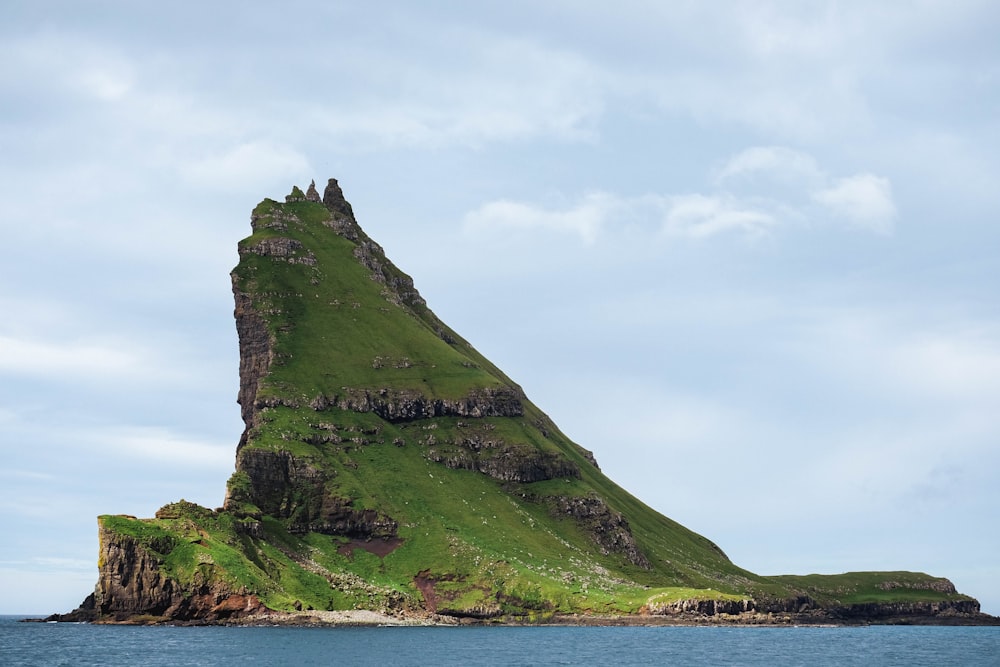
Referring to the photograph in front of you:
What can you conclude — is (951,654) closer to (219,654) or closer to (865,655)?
(865,655)

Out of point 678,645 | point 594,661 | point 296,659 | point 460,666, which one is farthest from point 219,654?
point 678,645

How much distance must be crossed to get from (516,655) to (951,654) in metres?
85.0

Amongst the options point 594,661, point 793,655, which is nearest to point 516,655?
point 594,661

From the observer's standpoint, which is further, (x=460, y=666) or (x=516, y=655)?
(x=516, y=655)

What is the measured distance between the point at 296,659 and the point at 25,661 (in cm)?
3754

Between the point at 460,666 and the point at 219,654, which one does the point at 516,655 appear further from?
the point at 219,654

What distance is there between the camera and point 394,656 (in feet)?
504

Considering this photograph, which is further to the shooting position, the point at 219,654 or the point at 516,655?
the point at 516,655

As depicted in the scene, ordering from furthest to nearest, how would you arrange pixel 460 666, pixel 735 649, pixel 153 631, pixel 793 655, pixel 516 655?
pixel 153 631
pixel 735 649
pixel 793 655
pixel 516 655
pixel 460 666

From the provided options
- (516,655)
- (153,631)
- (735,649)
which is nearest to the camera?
(516,655)


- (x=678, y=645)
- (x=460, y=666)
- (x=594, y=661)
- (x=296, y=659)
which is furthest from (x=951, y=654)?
(x=296, y=659)

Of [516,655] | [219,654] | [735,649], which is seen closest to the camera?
[219,654]

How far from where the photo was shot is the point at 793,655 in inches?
6703

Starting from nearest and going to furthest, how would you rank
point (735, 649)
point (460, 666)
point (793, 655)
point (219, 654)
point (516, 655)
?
point (460, 666) < point (219, 654) < point (516, 655) < point (793, 655) < point (735, 649)
